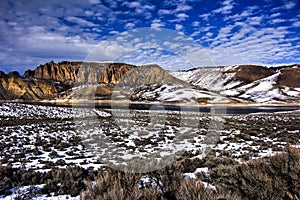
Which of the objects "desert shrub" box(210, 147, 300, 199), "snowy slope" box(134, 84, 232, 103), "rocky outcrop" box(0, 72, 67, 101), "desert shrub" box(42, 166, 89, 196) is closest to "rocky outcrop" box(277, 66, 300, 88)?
"snowy slope" box(134, 84, 232, 103)

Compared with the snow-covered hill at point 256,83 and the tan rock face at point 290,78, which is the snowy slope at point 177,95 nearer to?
the snow-covered hill at point 256,83

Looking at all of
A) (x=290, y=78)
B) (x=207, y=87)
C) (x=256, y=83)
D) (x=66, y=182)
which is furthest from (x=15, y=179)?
(x=290, y=78)

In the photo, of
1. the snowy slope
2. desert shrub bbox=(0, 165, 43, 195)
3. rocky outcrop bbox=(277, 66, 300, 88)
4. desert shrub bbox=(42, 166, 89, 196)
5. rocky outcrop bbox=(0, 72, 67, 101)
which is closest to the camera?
desert shrub bbox=(42, 166, 89, 196)

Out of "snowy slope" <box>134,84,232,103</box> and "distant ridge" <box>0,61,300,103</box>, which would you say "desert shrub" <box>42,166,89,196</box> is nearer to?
"snowy slope" <box>134,84,232,103</box>

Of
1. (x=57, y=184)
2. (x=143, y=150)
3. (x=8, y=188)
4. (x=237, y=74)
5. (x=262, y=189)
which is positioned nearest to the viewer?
(x=262, y=189)

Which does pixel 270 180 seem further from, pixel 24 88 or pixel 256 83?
pixel 24 88

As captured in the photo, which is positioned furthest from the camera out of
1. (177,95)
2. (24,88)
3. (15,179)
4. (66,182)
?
(24,88)

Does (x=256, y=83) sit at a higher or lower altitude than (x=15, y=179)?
higher

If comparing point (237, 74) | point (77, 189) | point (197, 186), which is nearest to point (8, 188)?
point (77, 189)

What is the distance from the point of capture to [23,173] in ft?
21.7

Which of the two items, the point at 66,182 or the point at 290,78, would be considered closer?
the point at 66,182

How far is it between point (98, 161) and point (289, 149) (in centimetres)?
669

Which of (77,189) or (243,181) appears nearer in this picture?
(243,181)

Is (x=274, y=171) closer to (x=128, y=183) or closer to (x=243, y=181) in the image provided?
(x=243, y=181)
